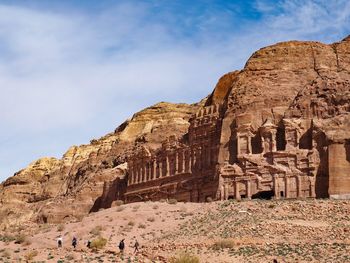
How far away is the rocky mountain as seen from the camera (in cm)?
6581

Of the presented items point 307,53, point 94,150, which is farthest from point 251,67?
point 94,150

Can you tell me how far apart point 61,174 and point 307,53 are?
50104mm

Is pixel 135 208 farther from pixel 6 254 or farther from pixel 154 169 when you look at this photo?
pixel 6 254

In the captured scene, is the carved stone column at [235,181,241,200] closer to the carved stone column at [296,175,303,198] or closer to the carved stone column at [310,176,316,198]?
the carved stone column at [296,175,303,198]

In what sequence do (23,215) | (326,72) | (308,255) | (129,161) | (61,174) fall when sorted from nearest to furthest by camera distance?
(308,255), (326,72), (129,161), (23,215), (61,174)

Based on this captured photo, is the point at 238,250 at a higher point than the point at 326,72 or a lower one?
lower

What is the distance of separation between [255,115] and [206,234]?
70.4 ft

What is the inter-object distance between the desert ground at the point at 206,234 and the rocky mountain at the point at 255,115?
28.7ft

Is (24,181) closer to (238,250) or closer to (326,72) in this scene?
(326,72)

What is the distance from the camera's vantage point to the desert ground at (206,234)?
141 feet

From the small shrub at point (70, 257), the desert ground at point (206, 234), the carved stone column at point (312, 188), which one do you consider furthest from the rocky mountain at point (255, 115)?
the small shrub at point (70, 257)

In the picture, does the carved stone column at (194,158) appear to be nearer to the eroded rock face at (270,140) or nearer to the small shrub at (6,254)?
the eroded rock face at (270,140)

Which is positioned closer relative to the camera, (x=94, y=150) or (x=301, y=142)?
(x=301, y=142)

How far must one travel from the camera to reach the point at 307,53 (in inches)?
2891
